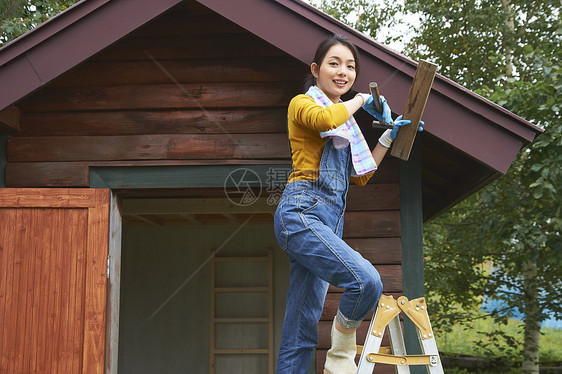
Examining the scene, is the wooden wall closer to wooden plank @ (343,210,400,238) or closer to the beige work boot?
wooden plank @ (343,210,400,238)

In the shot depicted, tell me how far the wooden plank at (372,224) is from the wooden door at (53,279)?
1.49 meters

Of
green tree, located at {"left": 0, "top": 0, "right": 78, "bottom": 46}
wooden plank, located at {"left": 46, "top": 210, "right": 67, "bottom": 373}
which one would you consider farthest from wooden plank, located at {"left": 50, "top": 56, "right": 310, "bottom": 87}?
green tree, located at {"left": 0, "top": 0, "right": 78, "bottom": 46}

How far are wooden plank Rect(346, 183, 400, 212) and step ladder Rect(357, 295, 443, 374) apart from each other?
3.90 ft

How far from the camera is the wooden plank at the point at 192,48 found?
379 centimetres

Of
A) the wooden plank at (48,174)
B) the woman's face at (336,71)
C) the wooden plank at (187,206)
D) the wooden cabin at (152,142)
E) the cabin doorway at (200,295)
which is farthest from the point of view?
the cabin doorway at (200,295)

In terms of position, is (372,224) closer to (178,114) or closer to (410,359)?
(410,359)

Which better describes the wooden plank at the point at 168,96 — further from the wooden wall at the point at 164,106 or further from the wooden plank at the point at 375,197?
the wooden plank at the point at 375,197

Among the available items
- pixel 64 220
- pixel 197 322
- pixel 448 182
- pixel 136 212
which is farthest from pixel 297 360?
pixel 197 322

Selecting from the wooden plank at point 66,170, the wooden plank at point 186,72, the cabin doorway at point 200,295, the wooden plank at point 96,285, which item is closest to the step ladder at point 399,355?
the wooden plank at point 66,170

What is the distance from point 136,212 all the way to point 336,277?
13.0 feet

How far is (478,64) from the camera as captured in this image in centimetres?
991

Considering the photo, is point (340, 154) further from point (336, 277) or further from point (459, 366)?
point (459, 366)

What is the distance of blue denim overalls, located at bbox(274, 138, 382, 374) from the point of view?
7.37 feet

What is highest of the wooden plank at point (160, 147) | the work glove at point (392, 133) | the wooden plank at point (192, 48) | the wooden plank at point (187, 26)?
the wooden plank at point (187, 26)
